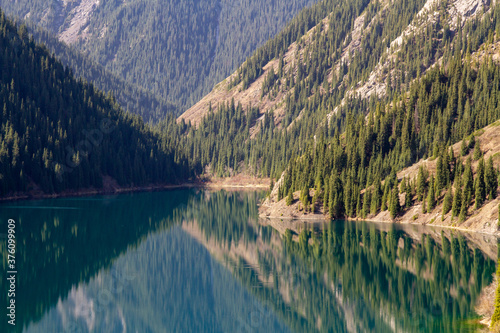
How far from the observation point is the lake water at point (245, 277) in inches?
1961

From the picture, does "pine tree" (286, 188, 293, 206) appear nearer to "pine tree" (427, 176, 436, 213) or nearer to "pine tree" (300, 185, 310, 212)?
"pine tree" (300, 185, 310, 212)

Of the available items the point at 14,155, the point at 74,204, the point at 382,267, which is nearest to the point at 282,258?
the point at 382,267

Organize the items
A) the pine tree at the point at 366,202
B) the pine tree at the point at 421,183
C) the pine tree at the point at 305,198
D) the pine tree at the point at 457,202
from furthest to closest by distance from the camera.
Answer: the pine tree at the point at 305,198 → the pine tree at the point at 366,202 → the pine tree at the point at 421,183 → the pine tree at the point at 457,202

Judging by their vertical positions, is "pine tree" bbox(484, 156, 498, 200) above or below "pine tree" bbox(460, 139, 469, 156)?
below

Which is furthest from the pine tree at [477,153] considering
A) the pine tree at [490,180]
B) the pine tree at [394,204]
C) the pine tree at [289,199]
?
the pine tree at [289,199]

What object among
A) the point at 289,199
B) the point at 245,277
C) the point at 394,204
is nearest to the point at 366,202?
the point at 394,204

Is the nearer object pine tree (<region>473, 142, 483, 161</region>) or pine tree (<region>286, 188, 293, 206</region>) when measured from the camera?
pine tree (<region>473, 142, 483, 161</region>)

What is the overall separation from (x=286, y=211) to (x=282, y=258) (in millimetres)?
47533

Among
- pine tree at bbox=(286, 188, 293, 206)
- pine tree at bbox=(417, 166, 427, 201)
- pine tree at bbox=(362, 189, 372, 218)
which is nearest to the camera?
pine tree at bbox=(417, 166, 427, 201)

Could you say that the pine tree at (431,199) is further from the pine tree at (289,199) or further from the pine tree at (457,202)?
the pine tree at (289,199)

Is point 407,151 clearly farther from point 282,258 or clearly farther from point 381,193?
point 282,258

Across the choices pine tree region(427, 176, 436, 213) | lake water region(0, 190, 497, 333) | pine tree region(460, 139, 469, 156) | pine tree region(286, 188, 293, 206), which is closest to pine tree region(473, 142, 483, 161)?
pine tree region(460, 139, 469, 156)

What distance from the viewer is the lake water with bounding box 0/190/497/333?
49812 mm

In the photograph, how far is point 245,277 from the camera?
Result: 224 feet
